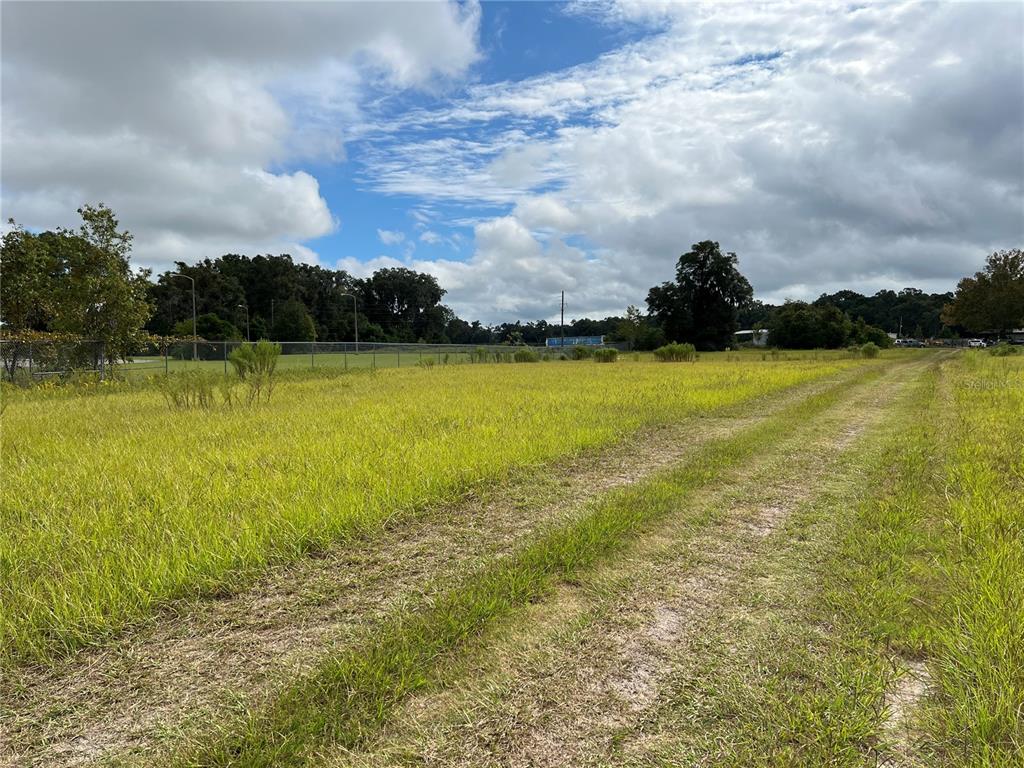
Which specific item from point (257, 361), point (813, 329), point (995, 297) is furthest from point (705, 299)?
point (257, 361)

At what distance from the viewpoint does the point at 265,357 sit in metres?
13.1

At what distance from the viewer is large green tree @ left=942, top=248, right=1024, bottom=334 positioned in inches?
1678

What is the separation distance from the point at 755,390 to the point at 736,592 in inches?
513

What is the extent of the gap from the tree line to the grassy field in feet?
49.8

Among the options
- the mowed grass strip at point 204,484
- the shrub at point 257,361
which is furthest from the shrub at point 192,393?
the shrub at point 257,361

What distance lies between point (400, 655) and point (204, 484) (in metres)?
3.50

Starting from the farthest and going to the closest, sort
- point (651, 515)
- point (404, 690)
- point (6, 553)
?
point (651, 515), point (6, 553), point (404, 690)

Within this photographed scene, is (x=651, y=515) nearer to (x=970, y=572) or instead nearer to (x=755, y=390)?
(x=970, y=572)

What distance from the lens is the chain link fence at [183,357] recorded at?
659 inches

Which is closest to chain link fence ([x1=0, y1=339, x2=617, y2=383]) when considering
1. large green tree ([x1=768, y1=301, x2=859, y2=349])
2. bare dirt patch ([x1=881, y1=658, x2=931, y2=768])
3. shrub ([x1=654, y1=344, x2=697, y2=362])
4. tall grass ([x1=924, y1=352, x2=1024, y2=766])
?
shrub ([x1=654, y1=344, x2=697, y2=362])

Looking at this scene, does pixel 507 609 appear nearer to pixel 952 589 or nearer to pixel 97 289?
pixel 952 589

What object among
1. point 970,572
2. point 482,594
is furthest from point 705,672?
point 970,572

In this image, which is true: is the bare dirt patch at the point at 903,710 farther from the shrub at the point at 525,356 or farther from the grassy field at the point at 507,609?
the shrub at the point at 525,356

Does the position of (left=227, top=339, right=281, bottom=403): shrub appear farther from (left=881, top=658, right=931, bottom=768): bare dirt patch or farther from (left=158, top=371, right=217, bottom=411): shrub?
(left=881, top=658, right=931, bottom=768): bare dirt patch
